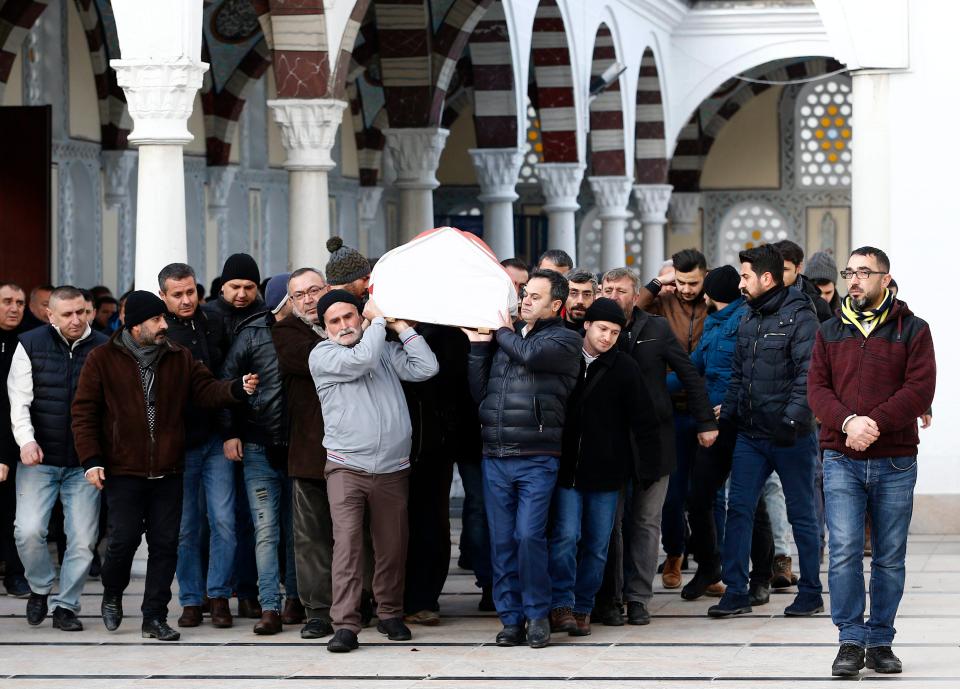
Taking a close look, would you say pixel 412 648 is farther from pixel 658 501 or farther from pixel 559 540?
pixel 658 501

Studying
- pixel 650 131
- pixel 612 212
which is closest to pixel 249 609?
pixel 612 212

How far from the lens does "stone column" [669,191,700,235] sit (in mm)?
26969

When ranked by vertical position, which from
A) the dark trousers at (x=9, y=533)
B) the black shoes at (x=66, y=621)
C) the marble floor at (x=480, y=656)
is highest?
the dark trousers at (x=9, y=533)

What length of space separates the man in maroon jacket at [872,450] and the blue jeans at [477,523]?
1.73m

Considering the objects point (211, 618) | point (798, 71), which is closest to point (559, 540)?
point (211, 618)

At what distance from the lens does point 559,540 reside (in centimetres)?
677

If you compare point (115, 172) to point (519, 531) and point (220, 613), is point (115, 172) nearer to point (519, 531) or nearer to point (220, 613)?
point (220, 613)

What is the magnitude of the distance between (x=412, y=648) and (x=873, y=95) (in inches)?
179

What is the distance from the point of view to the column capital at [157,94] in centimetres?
886

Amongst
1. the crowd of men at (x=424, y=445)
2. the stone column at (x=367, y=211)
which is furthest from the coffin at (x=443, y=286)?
the stone column at (x=367, y=211)

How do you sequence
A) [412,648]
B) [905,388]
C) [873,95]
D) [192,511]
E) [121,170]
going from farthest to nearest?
[121,170]
[873,95]
[192,511]
[412,648]
[905,388]

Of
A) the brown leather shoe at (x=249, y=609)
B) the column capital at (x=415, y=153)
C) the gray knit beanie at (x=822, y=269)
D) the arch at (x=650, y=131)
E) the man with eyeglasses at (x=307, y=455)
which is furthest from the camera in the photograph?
the arch at (x=650, y=131)

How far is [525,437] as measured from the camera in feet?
21.5

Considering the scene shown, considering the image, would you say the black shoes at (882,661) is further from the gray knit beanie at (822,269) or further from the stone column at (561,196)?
the stone column at (561,196)
